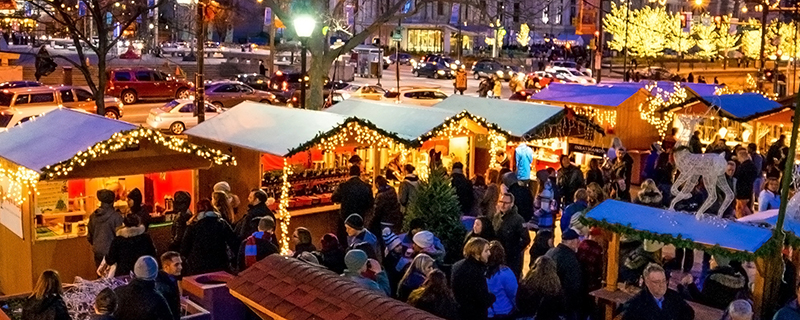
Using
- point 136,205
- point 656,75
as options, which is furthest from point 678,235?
point 656,75

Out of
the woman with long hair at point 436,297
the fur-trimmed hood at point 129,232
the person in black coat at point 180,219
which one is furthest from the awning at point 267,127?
the woman with long hair at point 436,297

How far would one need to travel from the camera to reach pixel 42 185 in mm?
11820

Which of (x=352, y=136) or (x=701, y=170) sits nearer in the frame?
(x=701, y=170)

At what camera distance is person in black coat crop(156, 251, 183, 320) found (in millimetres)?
7137

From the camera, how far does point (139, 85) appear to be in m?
35.8

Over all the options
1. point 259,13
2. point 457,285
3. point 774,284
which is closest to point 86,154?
point 457,285

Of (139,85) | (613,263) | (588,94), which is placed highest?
(588,94)

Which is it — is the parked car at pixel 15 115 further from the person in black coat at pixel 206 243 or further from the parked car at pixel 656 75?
the parked car at pixel 656 75

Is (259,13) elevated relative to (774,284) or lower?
elevated

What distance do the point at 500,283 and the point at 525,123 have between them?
887 centimetres

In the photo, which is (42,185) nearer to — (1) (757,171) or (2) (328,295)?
(2) (328,295)

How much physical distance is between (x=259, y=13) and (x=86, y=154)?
284 feet

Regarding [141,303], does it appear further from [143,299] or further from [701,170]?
[701,170]

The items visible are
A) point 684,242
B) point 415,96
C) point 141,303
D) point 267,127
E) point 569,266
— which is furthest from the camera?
point 415,96
